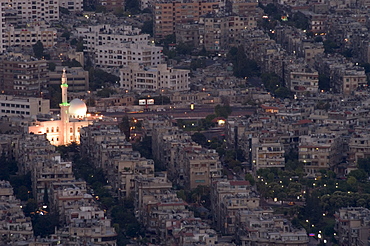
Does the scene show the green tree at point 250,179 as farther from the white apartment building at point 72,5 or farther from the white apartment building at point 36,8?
the white apartment building at point 72,5

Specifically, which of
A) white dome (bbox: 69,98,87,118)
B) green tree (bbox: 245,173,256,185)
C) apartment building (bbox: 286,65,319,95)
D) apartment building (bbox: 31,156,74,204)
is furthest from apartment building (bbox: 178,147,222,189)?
apartment building (bbox: 286,65,319,95)

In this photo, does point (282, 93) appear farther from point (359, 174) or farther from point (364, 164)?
point (359, 174)

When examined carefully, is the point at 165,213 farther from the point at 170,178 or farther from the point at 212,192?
the point at 170,178

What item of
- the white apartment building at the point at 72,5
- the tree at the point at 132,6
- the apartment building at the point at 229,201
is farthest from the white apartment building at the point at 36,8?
the apartment building at the point at 229,201

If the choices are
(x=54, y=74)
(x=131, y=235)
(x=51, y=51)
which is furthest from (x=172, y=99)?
(x=131, y=235)

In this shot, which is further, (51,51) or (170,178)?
(51,51)

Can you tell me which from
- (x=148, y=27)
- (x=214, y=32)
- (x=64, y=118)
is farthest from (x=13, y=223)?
(x=148, y=27)
